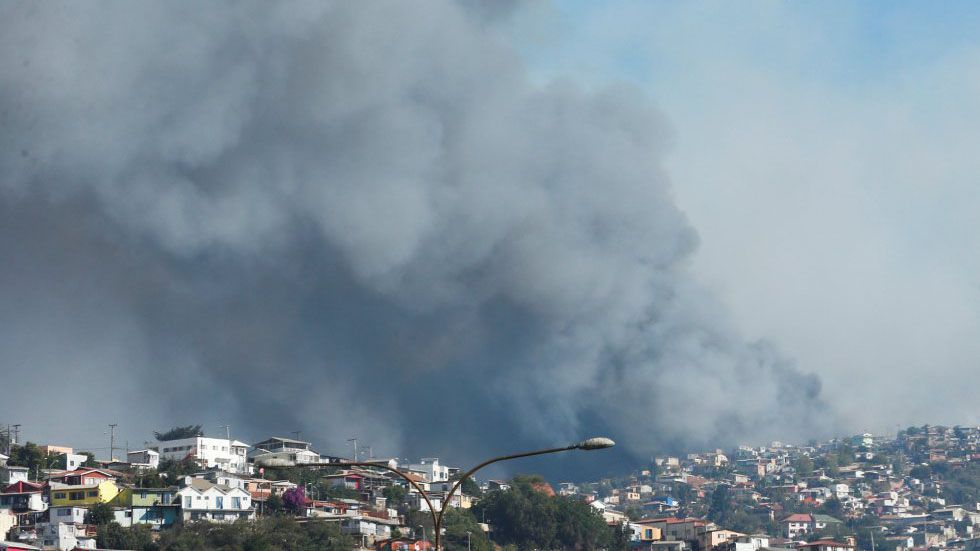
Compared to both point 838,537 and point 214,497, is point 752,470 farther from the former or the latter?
point 214,497

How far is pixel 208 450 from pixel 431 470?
75.2 ft

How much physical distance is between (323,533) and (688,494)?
10214 centimetres

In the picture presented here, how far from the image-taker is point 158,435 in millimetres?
106312

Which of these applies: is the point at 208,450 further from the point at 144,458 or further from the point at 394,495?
the point at 394,495

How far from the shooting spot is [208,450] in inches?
3821

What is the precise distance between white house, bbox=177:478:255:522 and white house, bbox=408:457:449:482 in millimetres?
38400

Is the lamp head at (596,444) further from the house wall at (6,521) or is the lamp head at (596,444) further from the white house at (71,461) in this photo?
the white house at (71,461)

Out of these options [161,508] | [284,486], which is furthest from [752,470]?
[161,508]

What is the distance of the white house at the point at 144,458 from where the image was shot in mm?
90750

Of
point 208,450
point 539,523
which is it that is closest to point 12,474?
point 208,450

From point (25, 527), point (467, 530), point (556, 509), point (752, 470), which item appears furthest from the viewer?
point (752, 470)

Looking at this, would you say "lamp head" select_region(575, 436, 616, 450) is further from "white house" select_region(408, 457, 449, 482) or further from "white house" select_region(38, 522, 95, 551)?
"white house" select_region(408, 457, 449, 482)

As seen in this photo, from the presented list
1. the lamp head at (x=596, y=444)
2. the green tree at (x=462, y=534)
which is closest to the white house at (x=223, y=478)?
the green tree at (x=462, y=534)

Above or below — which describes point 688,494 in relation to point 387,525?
above
